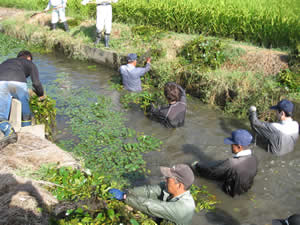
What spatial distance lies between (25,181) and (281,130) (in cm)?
451

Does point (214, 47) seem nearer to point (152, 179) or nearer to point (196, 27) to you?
point (196, 27)

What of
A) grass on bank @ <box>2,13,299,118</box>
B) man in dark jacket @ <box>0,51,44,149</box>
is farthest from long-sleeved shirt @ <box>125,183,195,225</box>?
grass on bank @ <box>2,13,299,118</box>

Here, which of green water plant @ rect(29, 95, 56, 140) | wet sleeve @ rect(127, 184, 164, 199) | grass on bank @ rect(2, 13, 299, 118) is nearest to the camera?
wet sleeve @ rect(127, 184, 164, 199)

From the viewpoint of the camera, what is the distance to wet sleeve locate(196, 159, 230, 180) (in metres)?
4.62

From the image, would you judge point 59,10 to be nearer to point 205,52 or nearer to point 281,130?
point 205,52

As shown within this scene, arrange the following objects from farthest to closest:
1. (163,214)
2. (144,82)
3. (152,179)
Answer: (144,82) < (152,179) < (163,214)

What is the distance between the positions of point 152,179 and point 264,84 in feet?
13.4

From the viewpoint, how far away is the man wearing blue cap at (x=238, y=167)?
14.5 feet

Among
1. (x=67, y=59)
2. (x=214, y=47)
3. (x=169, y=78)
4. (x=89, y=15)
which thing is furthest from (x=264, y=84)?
(x=89, y=15)

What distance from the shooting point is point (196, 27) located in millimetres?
11086

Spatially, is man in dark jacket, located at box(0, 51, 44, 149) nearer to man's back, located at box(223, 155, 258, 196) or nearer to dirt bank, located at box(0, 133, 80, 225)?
dirt bank, located at box(0, 133, 80, 225)

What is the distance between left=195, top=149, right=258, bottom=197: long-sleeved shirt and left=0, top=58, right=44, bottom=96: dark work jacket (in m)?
3.86

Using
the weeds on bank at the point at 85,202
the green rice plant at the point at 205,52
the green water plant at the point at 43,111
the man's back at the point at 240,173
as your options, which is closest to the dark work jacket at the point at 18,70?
the green water plant at the point at 43,111

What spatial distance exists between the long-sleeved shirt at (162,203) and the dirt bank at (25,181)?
1.08 metres
